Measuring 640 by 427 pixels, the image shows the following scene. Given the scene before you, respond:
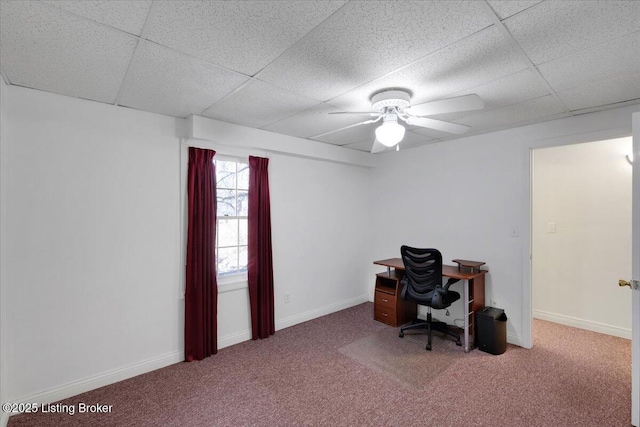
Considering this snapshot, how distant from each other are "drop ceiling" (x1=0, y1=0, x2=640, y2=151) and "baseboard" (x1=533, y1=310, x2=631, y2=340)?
8.41 ft

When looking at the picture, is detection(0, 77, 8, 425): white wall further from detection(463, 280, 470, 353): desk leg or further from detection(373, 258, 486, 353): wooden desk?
detection(463, 280, 470, 353): desk leg

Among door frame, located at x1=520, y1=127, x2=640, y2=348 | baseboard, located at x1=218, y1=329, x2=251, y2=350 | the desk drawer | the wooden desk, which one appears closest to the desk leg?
→ the wooden desk

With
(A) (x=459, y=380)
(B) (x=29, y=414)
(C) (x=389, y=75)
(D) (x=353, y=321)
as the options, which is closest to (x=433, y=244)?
(D) (x=353, y=321)

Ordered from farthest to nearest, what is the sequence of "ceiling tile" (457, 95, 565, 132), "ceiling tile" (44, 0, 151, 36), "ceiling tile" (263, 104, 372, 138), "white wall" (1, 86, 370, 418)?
1. "ceiling tile" (263, 104, 372, 138)
2. "ceiling tile" (457, 95, 565, 132)
3. "white wall" (1, 86, 370, 418)
4. "ceiling tile" (44, 0, 151, 36)

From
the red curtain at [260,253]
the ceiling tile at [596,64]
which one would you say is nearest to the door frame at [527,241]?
the ceiling tile at [596,64]

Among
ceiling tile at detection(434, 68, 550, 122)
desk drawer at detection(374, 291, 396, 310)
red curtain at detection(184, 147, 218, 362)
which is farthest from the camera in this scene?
desk drawer at detection(374, 291, 396, 310)

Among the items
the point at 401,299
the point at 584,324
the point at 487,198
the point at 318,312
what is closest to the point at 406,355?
the point at 401,299

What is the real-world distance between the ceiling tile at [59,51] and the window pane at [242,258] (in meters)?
1.88

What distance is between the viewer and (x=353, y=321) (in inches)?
154

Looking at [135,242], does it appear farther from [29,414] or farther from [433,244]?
→ [433,244]

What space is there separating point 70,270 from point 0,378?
2.49 feet

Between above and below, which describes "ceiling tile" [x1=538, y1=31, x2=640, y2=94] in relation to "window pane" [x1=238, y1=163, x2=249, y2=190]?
above

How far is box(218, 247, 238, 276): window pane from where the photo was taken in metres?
3.27

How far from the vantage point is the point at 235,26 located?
1.49m
